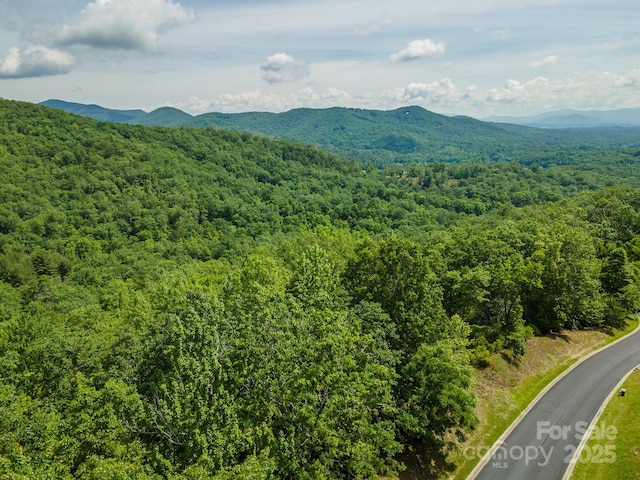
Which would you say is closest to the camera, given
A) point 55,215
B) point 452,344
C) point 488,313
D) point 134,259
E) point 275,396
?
point 275,396

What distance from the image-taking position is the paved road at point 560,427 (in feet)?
86.4

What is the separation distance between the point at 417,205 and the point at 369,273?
13508cm

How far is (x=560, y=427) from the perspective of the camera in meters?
29.9

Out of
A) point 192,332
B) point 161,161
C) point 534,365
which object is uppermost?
point 161,161

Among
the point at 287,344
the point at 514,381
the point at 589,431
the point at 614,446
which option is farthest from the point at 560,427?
the point at 287,344

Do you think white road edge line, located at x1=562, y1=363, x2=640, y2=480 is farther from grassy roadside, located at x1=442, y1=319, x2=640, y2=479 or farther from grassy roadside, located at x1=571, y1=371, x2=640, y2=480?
grassy roadside, located at x1=442, y1=319, x2=640, y2=479

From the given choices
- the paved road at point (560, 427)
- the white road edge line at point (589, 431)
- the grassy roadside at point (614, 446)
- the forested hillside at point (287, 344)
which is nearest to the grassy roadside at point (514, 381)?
the paved road at point (560, 427)

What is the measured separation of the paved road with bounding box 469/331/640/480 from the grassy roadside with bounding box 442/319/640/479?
90 centimetres

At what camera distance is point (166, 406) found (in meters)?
17.8

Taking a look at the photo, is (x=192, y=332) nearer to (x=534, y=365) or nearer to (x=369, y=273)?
(x=369, y=273)

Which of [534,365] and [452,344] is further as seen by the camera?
[534,365]

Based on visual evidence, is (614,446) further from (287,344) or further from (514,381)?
(287,344)

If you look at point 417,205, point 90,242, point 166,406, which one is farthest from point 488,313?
point 417,205

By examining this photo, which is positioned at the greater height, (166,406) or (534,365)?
(166,406)
